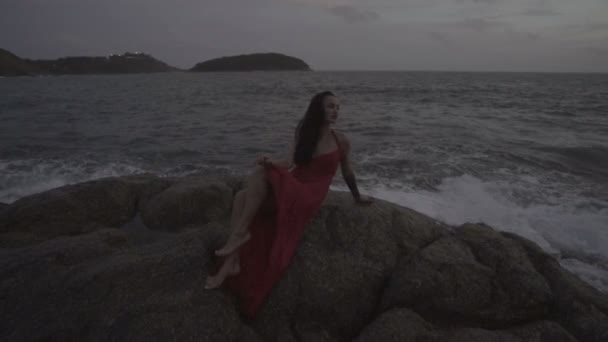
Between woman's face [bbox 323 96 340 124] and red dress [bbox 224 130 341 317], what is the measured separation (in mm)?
818

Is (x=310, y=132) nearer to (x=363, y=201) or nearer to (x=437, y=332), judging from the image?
(x=363, y=201)

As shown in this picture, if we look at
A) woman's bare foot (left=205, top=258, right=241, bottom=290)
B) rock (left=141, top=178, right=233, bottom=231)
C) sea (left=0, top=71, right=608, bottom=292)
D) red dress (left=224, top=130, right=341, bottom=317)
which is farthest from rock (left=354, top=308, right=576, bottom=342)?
rock (left=141, top=178, right=233, bottom=231)

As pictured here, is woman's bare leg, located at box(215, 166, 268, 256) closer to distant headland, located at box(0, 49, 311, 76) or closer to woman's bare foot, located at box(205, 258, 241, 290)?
woman's bare foot, located at box(205, 258, 241, 290)

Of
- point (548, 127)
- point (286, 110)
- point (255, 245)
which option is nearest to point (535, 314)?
point (255, 245)

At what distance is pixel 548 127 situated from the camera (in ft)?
61.3

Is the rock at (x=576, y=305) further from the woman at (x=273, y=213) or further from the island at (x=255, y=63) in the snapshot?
the island at (x=255, y=63)

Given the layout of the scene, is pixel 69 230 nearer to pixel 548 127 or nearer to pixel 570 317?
pixel 570 317

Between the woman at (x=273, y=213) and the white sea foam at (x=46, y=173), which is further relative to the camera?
the white sea foam at (x=46, y=173)

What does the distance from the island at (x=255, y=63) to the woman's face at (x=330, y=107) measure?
161 m

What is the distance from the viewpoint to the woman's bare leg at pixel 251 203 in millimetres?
3621

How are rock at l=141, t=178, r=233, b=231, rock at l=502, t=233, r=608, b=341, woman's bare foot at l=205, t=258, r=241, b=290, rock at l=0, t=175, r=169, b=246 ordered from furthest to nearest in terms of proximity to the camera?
A: rock at l=141, t=178, r=233, b=231 < rock at l=0, t=175, r=169, b=246 < woman's bare foot at l=205, t=258, r=241, b=290 < rock at l=502, t=233, r=608, b=341

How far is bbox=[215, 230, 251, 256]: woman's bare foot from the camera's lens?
3.55 metres

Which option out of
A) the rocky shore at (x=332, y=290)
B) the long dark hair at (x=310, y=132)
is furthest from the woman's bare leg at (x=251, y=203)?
the long dark hair at (x=310, y=132)

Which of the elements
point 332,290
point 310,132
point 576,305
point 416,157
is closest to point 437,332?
point 332,290
